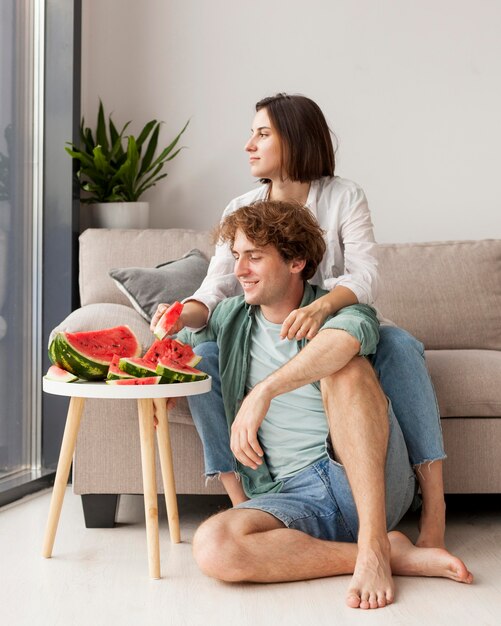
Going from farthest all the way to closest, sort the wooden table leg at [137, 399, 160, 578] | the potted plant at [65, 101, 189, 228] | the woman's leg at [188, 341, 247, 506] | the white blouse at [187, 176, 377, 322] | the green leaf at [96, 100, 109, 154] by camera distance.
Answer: the green leaf at [96, 100, 109, 154] → the potted plant at [65, 101, 189, 228] → the white blouse at [187, 176, 377, 322] → the woman's leg at [188, 341, 247, 506] → the wooden table leg at [137, 399, 160, 578]

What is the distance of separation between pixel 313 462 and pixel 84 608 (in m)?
0.68

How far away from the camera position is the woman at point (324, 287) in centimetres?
227

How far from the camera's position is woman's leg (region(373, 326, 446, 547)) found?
2264mm

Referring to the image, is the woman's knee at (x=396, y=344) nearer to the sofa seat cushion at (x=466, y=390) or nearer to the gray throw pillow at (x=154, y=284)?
the sofa seat cushion at (x=466, y=390)

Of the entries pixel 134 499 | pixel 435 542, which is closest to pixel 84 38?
pixel 134 499

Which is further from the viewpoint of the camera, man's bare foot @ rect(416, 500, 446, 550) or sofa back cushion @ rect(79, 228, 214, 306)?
sofa back cushion @ rect(79, 228, 214, 306)

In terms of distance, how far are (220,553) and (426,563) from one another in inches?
19.2

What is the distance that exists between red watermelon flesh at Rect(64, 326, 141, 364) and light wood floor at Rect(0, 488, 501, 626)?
1.75 ft

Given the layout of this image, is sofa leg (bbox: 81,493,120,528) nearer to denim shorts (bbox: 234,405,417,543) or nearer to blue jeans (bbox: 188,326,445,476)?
blue jeans (bbox: 188,326,445,476)

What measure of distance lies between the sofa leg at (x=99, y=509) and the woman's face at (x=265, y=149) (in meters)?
1.04

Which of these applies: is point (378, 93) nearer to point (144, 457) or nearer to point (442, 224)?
point (442, 224)

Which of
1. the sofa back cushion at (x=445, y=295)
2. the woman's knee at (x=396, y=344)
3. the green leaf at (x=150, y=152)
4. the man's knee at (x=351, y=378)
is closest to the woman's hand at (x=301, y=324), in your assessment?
the man's knee at (x=351, y=378)

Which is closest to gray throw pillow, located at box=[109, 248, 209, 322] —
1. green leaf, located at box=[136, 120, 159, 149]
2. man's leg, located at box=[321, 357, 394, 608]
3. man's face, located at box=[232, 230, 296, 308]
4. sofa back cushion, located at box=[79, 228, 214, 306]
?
sofa back cushion, located at box=[79, 228, 214, 306]

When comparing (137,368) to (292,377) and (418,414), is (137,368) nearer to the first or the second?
(292,377)
